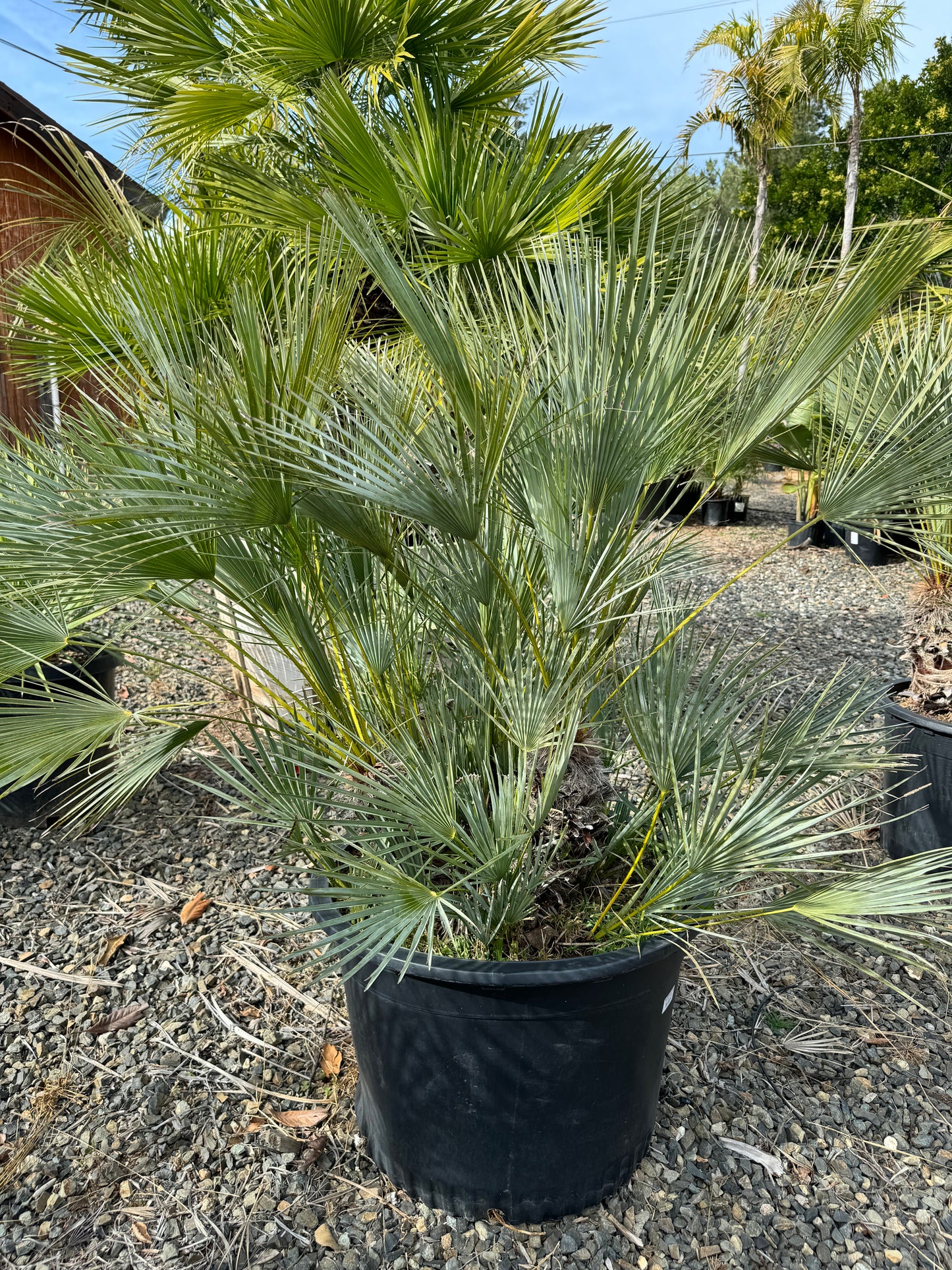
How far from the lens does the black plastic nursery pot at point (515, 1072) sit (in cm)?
129

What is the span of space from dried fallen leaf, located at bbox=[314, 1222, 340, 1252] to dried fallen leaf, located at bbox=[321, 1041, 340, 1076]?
14.5 inches

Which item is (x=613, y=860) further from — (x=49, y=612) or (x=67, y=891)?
(x=67, y=891)

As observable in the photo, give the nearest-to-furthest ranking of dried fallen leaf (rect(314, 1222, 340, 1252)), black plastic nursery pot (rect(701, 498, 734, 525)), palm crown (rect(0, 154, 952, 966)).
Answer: palm crown (rect(0, 154, 952, 966)) → dried fallen leaf (rect(314, 1222, 340, 1252)) → black plastic nursery pot (rect(701, 498, 734, 525))

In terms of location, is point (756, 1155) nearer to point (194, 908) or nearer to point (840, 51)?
point (194, 908)

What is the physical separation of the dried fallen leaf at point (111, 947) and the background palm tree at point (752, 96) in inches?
401

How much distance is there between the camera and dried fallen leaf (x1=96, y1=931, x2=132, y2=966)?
7.06 feet

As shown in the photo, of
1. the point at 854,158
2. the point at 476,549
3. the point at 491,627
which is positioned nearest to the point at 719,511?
the point at 854,158

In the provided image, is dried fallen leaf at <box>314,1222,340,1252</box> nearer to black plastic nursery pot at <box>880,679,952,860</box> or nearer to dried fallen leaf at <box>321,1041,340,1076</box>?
dried fallen leaf at <box>321,1041,340,1076</box>

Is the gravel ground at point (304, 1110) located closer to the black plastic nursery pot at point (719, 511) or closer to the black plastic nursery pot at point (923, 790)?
the black plastic nursery pot at point (923, 790)

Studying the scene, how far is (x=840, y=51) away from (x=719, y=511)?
536cm

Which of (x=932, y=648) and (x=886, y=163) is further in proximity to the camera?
(x=886, y=163)

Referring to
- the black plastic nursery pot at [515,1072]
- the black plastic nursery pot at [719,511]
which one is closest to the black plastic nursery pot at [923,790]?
the black plastic nursery pot at [515,1072]

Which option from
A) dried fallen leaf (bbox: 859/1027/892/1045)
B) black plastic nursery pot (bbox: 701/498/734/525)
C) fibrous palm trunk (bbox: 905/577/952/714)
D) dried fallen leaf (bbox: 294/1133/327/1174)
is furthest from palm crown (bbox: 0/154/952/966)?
black plastic nursery pot (bbox: 701/498/734/525)

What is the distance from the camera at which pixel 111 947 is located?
220 centimetres
